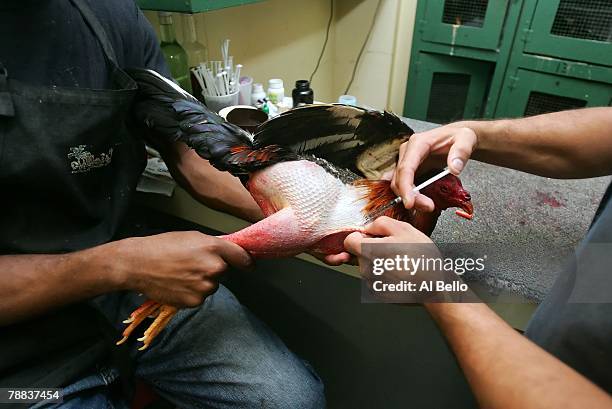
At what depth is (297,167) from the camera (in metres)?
0.79

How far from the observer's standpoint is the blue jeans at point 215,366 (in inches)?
38.4

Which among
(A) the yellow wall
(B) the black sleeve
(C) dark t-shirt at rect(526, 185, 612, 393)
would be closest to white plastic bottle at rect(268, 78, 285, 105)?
(A) the yellow wall

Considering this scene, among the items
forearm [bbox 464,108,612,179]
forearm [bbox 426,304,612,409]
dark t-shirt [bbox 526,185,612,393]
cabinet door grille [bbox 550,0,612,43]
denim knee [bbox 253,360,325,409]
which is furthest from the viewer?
cabinet door grille [bbox 550,0,612,43]

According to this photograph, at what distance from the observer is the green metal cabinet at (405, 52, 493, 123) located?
2.43 metres

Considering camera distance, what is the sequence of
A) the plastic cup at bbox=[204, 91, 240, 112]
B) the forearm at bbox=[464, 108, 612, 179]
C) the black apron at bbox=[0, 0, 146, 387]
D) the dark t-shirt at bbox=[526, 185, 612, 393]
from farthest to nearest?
1. the plastic cup at bbox=[204, 91, 240, 112]
2. the forearm at bbox=[464, 108, 612, 179]
3. the black apron at bbox=[0, 0, 146, 387]
4. the dark t-shirt at bbox=[526, 185, 612, 393]

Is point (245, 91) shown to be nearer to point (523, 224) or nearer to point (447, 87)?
point (523, 224)

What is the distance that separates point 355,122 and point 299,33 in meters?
1.83

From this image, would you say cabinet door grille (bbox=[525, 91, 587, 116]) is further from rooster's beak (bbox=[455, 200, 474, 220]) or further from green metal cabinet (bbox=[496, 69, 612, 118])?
rooster's beak (bbox=[455, 200, 474, 220])

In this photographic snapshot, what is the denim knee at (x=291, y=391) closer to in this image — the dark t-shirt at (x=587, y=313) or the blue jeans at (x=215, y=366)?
the blue jeans at (x=215, y=366)

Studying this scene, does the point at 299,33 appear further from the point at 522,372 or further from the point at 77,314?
the point at 522,372

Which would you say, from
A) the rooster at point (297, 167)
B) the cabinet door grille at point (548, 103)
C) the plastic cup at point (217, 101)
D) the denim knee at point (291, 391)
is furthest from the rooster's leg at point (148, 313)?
the cabinet door grille at point (548, 103)

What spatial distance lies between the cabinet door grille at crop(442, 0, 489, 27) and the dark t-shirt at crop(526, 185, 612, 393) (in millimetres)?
1820

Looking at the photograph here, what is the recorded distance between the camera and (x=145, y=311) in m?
0.83

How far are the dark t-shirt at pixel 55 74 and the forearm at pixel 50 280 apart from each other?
8cm
